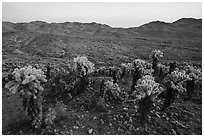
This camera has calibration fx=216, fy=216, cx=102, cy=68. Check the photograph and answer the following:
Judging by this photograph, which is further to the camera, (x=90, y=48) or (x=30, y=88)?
(x=90, y=48)

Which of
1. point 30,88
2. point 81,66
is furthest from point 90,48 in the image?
point 30,88

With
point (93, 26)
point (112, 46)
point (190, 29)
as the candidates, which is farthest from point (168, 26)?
point (112, 46)

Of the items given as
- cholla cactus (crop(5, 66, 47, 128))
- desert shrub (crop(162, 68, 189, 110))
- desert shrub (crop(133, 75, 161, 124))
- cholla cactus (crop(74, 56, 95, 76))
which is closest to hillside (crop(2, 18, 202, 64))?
cholla cactus (crop(74, 56, 95, 76))

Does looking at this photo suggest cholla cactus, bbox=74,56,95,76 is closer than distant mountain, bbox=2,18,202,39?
Yes

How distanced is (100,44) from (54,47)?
39.8 ft

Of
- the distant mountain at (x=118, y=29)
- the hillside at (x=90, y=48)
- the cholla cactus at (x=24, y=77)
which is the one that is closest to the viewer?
the cholla cactus at (x=24, y=77)

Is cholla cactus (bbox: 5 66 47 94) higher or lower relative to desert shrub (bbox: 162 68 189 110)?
higher

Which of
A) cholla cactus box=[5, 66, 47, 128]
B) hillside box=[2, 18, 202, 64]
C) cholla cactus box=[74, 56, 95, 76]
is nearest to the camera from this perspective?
cholla cactus box=[5, 66, 47, 128]

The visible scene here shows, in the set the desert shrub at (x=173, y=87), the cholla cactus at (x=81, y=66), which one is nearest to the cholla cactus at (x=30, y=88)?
the cholla cactus at (x=81, y=66)

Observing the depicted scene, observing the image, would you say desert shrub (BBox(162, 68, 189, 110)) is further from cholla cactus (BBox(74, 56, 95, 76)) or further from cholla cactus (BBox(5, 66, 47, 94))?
cholla cactus (BBox(5, 66, 47, 94))

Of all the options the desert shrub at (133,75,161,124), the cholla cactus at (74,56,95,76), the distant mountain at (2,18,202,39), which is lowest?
the desert shrub at (133,75,161,124)

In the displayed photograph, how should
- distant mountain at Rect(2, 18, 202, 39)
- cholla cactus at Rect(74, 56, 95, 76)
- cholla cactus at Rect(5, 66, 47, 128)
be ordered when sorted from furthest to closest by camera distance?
distant mountain at Rect(2, 18, 202, 39) → cholla cactus at Rect(74, 56, 95, 76) → cholla cactus at Rect(5, 66, 47, 128)

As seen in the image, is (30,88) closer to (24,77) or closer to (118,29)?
(24,77)

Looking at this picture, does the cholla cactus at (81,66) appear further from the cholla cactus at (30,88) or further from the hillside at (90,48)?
the hillside at (90,48)
